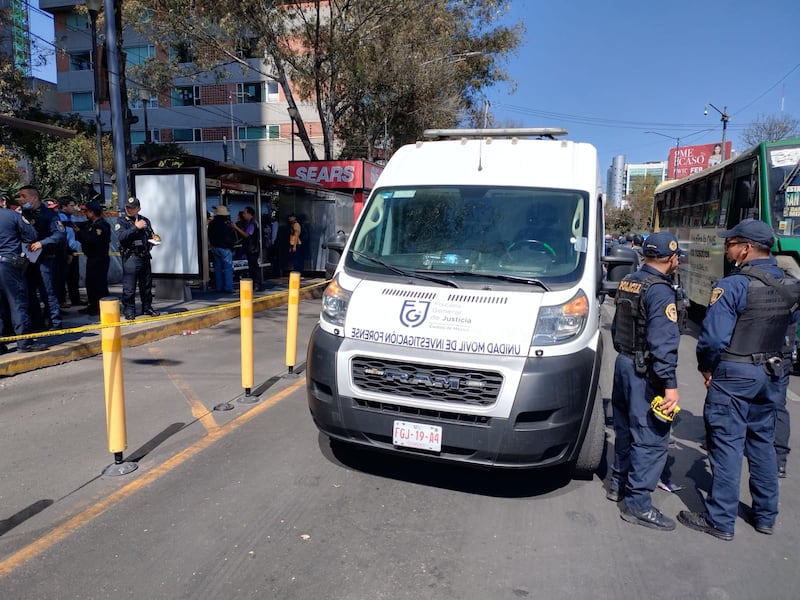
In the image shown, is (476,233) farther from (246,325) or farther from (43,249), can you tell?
(43,249)

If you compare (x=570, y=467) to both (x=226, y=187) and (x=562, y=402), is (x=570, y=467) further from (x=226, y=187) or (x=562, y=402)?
(x=226, y=187)

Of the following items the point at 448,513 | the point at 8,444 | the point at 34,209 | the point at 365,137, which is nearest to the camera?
the point at 448,513

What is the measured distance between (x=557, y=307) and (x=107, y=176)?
3984cm

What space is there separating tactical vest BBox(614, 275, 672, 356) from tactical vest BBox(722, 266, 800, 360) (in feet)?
1.44

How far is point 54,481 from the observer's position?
167 inches

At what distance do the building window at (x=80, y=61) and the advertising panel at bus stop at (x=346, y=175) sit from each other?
97.9ft

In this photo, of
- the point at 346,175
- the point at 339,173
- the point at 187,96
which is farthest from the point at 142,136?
the point at 346,175

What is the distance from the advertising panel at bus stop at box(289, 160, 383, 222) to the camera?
21.5 meters

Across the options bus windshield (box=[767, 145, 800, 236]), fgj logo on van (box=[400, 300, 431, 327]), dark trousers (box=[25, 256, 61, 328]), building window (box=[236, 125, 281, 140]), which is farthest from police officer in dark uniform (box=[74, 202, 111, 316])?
building window (box=[236, 125, 281, 140])

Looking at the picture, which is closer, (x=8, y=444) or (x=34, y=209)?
(x=8, y=444)

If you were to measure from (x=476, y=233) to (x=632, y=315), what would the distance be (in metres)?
1.31

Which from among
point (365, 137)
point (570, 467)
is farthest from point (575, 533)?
point (365, 137)

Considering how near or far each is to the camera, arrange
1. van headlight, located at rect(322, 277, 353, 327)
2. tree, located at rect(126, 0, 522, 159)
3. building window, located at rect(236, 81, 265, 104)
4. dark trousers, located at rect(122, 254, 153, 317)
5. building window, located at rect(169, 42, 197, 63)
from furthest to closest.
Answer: building window, located at rect(236, 81, 265, 104), building window, located at rect(169, 42, 197, 63), tree, located at rect(126, 0, 522, 159), dark trousers, located at rect(122, 254, 153, 317), van headlight, located at rect(322, 277, 353, 327)

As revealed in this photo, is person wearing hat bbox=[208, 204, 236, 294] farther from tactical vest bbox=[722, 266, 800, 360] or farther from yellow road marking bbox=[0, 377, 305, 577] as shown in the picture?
tactical vest bbox=[722, 266, 800, 360]
